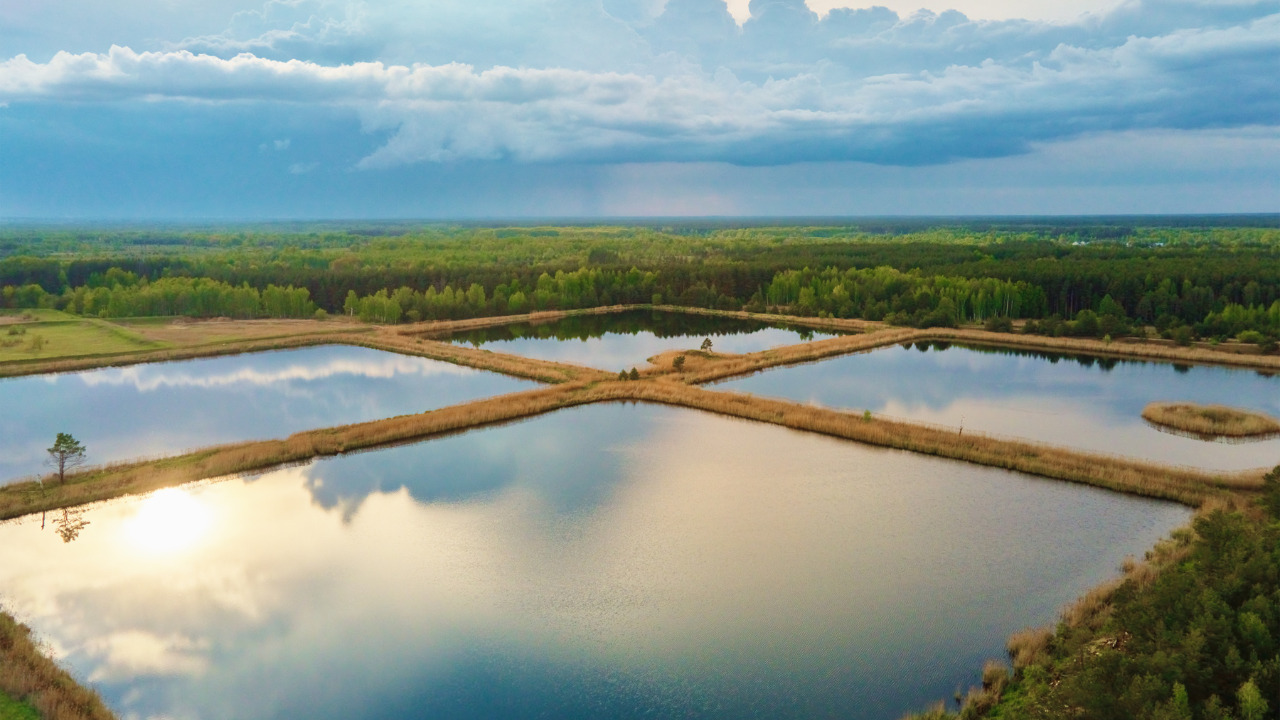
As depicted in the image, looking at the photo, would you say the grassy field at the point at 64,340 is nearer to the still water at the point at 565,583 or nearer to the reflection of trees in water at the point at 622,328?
the reflection of trees in water at the point at 622,328

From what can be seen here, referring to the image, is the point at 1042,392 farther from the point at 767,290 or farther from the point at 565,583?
the point at 767,290

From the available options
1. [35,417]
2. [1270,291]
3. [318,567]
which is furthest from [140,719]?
[1270,291]

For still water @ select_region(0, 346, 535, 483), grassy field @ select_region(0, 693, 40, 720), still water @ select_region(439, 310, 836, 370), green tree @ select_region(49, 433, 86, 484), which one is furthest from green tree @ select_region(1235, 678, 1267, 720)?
still water @ select_region(439, 310, 836, 370)

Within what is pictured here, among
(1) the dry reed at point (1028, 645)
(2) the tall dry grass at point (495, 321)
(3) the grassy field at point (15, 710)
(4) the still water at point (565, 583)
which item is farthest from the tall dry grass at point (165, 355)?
(1) the dry reed at point (1028, 645)

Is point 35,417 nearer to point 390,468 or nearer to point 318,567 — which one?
point 390,468

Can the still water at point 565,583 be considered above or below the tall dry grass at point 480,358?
below
